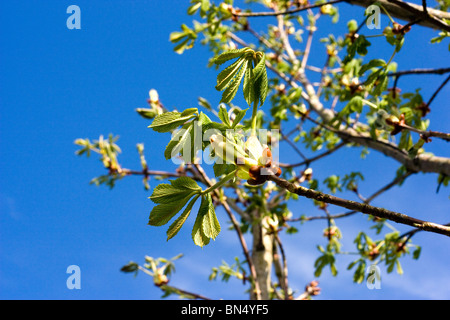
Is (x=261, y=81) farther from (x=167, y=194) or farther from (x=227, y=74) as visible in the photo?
(x=167, y=194)

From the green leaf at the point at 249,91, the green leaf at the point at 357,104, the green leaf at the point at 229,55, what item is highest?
the green leaf at the point at 357,104

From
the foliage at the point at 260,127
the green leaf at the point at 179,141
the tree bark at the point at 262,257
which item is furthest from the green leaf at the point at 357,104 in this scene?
the tree bark at the point at 262,257

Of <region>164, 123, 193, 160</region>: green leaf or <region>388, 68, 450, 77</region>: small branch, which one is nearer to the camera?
<region>164, 123, 193, 160</region>: green leaf

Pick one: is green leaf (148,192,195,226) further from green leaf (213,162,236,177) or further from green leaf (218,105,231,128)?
green leaf (218,105,231,128)

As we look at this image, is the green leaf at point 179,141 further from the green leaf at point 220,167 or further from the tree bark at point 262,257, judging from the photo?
the tree bark at point 262,257

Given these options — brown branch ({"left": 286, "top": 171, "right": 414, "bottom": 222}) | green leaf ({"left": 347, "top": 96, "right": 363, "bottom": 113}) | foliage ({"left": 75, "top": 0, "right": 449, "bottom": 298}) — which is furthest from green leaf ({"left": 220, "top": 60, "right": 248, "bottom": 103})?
brown branch ({"left": 286, "top": 171, "right": 414, "bottom": 222})

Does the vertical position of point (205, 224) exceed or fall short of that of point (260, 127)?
it falls short

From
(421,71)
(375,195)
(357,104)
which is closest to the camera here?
(357,104)

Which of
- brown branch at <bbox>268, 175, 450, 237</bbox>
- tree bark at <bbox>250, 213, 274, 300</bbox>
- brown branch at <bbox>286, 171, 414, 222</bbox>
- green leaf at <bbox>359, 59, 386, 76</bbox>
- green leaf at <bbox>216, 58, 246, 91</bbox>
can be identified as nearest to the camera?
brown branch at <bbox>268, 175, 450, 237</bbox>

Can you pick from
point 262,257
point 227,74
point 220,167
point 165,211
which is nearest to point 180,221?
point 165,211

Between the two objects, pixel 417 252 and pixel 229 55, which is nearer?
pixel 229 55
